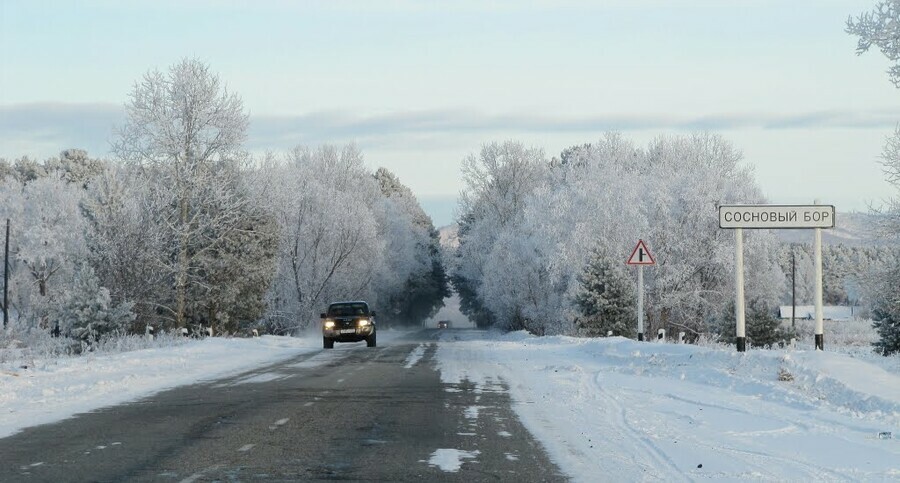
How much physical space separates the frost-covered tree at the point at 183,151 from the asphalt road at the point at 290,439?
2936 cm

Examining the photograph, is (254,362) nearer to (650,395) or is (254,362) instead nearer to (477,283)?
(650,395)

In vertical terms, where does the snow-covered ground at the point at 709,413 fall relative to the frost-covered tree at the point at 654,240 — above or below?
below

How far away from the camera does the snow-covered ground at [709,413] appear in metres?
10.2

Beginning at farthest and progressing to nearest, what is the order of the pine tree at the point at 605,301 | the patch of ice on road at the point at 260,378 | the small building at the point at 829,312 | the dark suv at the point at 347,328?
the small building at the point at 829,312 → the pine tree at the point at 605,301 → the dark suv at the point at 347,328 → the patch of ice on road at the point at 260,378

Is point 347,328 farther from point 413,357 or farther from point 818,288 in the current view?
point 818,288

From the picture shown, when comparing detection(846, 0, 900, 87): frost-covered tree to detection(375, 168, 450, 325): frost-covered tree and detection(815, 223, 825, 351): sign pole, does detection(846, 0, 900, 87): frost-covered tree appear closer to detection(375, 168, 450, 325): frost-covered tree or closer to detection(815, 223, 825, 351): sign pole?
detection(815, 223, 825, 351): sign pole

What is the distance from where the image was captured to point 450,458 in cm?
1066

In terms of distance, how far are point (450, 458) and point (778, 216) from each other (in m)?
14.0

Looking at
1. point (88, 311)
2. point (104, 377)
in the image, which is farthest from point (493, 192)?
point (104, 377)

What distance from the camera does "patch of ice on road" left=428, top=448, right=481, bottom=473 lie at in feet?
33.0

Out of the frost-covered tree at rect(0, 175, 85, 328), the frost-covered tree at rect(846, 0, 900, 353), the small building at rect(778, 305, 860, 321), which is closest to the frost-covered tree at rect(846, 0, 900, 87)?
the frost-covered tree at rect(846, 0, 900, 353)

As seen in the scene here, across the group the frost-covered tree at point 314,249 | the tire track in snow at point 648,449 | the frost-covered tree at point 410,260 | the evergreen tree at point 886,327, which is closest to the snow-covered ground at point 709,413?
the tire track in snow at point 648,449

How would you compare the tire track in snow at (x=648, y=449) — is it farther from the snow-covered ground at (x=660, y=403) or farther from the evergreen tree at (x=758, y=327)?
the evergreen tree at (x=758, y=327)

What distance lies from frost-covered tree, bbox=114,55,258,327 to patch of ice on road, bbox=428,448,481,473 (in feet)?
124
